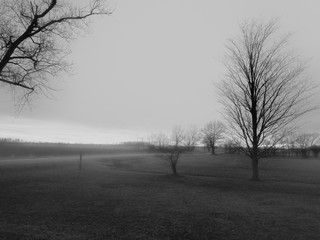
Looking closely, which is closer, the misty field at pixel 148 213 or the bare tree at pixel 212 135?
the misty field at pixel 148 213

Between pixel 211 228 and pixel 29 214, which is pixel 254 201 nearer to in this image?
pixel 211 228

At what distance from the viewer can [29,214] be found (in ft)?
31.4

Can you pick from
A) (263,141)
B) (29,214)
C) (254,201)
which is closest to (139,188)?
(254,201)

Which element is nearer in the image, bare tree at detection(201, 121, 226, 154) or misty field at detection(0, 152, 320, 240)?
misty field at detection(0, 152, 320, 240)

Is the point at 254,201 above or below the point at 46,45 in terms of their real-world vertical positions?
below

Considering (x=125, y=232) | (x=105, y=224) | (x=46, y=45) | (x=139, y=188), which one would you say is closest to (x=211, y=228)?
(x=125, y=232)

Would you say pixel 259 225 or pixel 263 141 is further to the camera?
pixel 263 141

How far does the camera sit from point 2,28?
11820 millimetres

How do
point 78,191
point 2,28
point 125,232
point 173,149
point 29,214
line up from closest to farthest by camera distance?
point 125,232 < point 29,214 < point 2,28 < point 78,191 < point 173,149

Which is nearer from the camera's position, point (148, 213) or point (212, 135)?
point (148, 213)

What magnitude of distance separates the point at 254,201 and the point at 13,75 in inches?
496

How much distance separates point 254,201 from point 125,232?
7833 millimetres

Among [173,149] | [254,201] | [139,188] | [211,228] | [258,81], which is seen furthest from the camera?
[173,149]

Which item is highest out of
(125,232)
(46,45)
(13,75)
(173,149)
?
(46,45)
